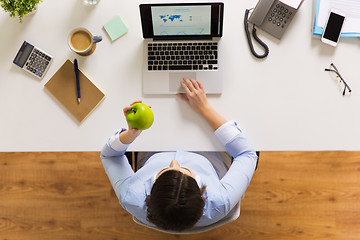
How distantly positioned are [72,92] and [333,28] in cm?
98

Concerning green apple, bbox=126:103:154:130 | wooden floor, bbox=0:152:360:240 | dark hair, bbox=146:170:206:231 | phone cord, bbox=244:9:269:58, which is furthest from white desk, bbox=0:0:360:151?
wooden floor, bbox=0:152:360:240

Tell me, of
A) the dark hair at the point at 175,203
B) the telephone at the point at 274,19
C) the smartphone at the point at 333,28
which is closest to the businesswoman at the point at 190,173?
the dark hair at the point at 175,203

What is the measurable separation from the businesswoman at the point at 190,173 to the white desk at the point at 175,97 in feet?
0.17

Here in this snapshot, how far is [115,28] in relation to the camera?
1199 mm

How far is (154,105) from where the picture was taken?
117 centimetres

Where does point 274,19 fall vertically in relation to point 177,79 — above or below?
above

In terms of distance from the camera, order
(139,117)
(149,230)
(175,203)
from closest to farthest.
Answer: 1. (175,203)
2. (139,117)
3. (149,230)

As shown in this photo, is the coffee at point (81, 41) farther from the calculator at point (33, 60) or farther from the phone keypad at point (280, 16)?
the phone keypad at point (280, 16)

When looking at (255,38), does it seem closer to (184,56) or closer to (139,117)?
(184,56)

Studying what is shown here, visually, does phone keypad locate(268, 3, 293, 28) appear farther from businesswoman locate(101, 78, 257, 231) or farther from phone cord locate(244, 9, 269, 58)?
businesswoman locate(101, 78, 257, 231)

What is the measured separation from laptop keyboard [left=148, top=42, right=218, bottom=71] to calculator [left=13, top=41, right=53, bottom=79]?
0.39m

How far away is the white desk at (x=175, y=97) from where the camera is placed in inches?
45.6

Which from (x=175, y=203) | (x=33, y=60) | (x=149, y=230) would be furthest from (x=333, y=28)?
(x=149, y=230)

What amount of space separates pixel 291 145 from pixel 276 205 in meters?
0.73
